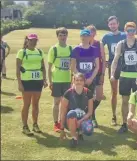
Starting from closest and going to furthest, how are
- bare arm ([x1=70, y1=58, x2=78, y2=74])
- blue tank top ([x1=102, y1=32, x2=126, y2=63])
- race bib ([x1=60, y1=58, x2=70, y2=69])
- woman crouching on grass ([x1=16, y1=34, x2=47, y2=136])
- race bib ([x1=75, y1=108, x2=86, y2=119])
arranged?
race bib ([x1=75, y1=108, x2=86, y2=119])
woman crouching on grass ([x1=16, y1=34, x2=47, y2=136])
bare arm ([x1=70, y1=58, x2=78, y2=74])
race bib ([x1=60, y1=58, x2=70, y2=69])
blue tank top ([x1=102, y1=32, x2=126, y2=63])

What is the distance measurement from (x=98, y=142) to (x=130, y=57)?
1.61 meters

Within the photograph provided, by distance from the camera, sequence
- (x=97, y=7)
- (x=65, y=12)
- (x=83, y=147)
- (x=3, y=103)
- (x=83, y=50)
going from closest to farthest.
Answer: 1. (x=83, y=147)
2. (x=83, y=50)
3. (x=3, y=103)
4. (x=97, y=7)
5. (x=65, y=12)

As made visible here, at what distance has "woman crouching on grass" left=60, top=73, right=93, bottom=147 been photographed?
667 centimetres

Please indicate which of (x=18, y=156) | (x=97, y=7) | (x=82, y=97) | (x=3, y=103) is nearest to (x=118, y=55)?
(x=82, y=97)

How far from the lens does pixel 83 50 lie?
7.27 metres

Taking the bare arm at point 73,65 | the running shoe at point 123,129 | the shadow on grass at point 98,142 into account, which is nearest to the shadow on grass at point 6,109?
the shadow on grass at point 98,142

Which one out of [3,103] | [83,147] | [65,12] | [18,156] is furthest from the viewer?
[65,12]

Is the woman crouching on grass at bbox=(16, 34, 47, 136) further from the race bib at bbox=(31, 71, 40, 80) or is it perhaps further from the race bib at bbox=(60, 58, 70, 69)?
the race bib at bbox=(60, 58, 70, 69)

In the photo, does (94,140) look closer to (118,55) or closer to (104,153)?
(104,153)

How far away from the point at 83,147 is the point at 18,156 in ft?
3.67

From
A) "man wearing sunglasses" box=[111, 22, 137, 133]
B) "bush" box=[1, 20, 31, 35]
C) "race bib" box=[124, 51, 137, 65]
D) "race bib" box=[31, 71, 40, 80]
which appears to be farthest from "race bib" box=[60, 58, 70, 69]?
"bush" box=[1, 20, 31, 35]

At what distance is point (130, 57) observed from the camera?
23.8 ft

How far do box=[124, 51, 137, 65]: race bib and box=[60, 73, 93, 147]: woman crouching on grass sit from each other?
951 millimetres

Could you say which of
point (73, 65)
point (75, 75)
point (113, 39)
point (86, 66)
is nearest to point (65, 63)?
point (73, 65)
